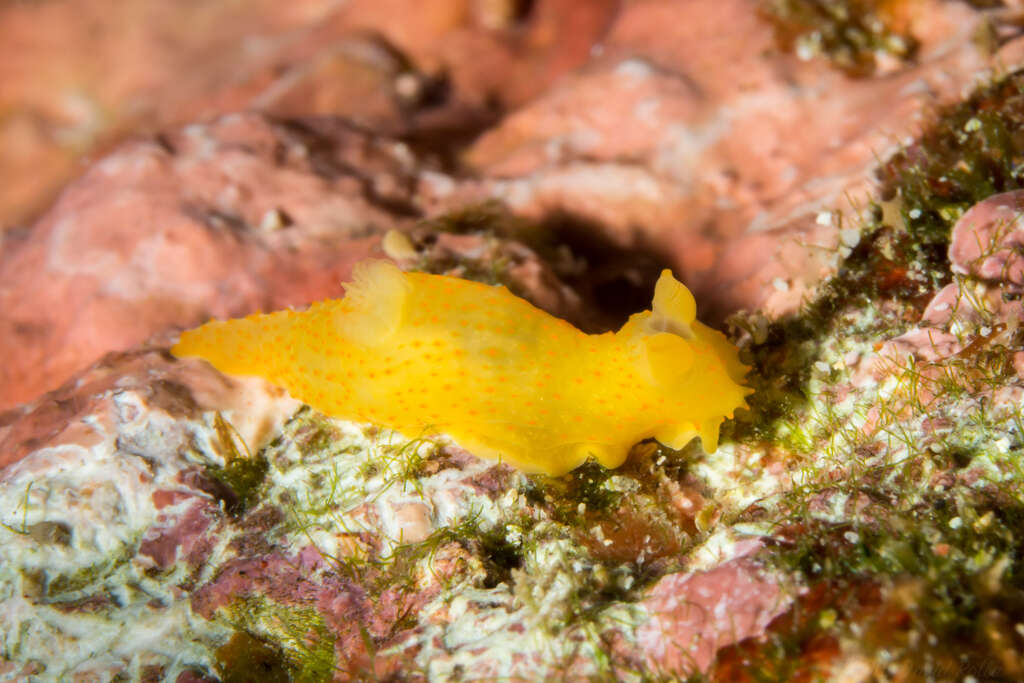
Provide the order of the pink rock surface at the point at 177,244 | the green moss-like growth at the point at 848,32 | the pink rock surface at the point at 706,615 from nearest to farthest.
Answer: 1. the pink rock surface at the point at 706,615
2. the pink rock surface at the point at 177,244
3. the green moss-like growth at the point at 848,32

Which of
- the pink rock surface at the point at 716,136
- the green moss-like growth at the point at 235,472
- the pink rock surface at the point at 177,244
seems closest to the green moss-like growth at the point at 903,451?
the pink rock surface at the point at 716,136

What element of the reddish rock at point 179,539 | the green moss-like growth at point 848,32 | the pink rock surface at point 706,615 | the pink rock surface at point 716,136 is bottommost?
the reddish rock at point 179,539

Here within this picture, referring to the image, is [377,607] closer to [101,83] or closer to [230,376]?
[230,376]

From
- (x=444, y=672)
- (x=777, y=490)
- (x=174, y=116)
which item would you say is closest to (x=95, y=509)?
(x=444, y=672)

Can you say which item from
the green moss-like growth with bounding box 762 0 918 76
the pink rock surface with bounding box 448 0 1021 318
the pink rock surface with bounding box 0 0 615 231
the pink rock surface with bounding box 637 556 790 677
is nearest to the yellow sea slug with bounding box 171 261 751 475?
the pink rock surface with bounding box 637 556 790 677

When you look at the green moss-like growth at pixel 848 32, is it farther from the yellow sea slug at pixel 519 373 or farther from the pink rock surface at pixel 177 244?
the pink rock surface at pixel 177 244

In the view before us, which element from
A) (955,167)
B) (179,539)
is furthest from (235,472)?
(955,167)

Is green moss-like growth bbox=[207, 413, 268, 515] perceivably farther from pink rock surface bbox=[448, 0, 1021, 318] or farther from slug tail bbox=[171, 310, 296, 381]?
pink rock surface bbox=[448, 0, 1021, 318]
